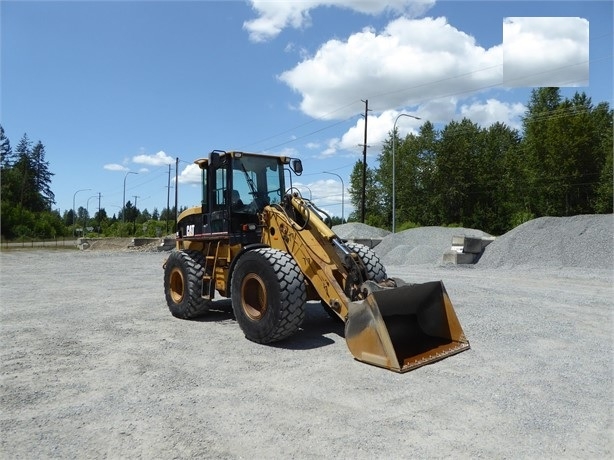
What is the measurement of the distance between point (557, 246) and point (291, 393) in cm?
1536

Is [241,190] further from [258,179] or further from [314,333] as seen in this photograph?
[314,333]

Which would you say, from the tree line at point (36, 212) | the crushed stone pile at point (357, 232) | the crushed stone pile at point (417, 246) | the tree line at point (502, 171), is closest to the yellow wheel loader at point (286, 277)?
the crushed stone pile at point (417, 246)

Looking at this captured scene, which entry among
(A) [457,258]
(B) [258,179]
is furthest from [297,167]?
(A) [457,258]

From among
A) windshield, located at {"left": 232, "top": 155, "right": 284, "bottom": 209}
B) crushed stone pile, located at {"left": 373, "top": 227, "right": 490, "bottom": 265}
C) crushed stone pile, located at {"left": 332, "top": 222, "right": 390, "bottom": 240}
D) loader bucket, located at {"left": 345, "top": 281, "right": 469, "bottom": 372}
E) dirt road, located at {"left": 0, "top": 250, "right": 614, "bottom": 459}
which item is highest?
windshield, located at {"left": 232, "top": 155, "right": 284, "bottom": 209}

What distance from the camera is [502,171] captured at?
55062 millimetres

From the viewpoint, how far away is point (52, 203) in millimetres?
93812

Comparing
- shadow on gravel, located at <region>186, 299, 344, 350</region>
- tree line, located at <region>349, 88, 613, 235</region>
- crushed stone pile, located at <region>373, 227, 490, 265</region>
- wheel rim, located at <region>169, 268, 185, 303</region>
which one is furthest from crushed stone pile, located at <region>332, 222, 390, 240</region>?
wheel rim, located at <region>169, 268, 185, 303</region>

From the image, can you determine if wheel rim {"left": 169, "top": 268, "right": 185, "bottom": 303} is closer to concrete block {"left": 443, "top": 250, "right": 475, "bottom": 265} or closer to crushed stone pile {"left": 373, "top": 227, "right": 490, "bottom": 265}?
concrete block {"left": 443, "top": 250, "right": 475, "bottom": 265}

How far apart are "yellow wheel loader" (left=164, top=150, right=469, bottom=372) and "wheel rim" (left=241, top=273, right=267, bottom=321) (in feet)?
0.04

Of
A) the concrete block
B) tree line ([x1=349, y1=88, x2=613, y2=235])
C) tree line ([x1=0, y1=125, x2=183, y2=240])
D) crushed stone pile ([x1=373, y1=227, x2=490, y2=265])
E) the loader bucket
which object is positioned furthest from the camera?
tree line ([x1=0, y1=125, x2=183, y2=240])

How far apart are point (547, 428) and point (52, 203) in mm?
103197

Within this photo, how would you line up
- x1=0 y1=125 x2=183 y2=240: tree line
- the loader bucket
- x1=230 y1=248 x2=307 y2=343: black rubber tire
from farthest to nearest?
x1=0 y1=125 x2=183 y2=240: tree line < x1=230 y1=248 x2=307 y2=343: black rubber tire < the loader bucket

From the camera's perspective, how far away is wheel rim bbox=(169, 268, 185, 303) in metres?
8.45

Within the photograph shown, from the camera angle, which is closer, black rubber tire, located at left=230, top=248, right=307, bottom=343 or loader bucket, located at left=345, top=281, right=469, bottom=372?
loader bucket, located at left=345, top=281, right=469, bottom=372
